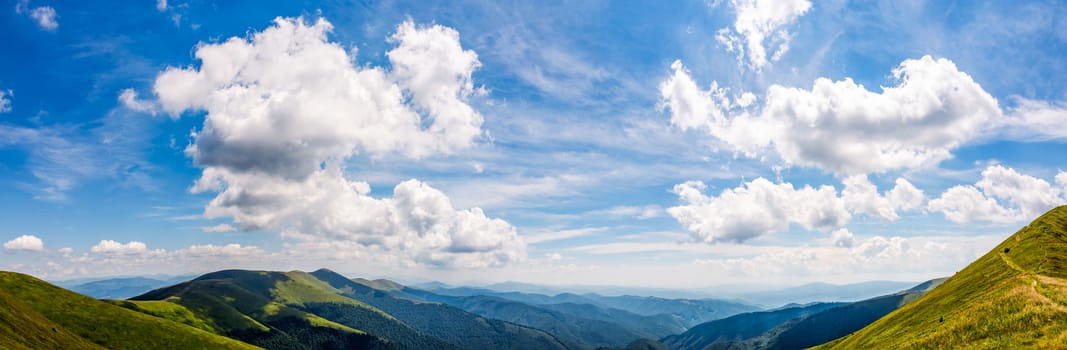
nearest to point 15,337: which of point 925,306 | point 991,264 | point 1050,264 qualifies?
point 925,306

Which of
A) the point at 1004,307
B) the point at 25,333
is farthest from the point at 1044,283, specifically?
the point at 25,333

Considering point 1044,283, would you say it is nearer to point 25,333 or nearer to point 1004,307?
point 1004,307

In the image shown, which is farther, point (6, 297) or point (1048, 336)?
point (6, 297)

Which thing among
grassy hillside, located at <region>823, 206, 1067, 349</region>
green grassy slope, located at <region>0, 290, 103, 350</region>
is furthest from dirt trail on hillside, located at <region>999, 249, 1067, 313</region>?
green grassy slope, located at <region>0, 290, 103, 350</region>

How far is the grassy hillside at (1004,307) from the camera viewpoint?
52062mm

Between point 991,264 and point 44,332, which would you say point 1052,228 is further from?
point 44,332

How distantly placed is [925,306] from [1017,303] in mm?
42283

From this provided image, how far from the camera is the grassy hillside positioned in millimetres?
52062

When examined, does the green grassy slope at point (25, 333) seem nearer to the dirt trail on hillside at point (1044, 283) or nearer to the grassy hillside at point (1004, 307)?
the grassy hillside at point (1004, 307)

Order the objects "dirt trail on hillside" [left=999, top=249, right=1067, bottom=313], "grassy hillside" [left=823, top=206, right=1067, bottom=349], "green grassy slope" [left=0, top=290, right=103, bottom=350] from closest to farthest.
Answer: "grassy hillside" [left=823, top=206, right=1067, bottom=349]
"dirt trail on hillside" [left=999, top=249, right=1067, bottom=313]
"green grassy slope" [left=0, top=290, right=103, bottom=350]

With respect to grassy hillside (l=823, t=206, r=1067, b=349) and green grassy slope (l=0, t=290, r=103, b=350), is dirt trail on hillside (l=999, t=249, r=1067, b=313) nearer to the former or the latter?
grassy hillside (l=823, t=206, r=1067, b=349)

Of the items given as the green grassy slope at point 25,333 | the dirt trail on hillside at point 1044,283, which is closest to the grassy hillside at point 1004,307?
the dirt trail on hillside at point 1044,283

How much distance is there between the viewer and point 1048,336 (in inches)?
1881

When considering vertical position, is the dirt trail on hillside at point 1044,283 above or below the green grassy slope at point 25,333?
above
